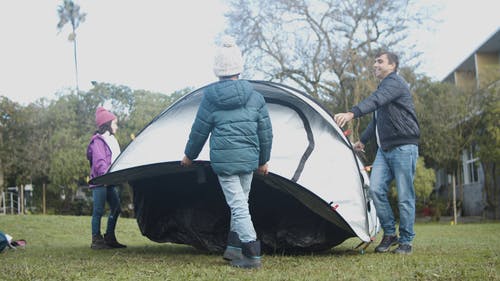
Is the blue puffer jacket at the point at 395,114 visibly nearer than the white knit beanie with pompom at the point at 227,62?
No

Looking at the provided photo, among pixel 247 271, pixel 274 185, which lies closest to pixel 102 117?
pixel 274 185

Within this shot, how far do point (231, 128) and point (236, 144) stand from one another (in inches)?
4.9

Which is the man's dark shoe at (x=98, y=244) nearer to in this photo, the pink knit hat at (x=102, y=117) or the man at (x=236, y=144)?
the pink knit hat at (x=102, y=117)

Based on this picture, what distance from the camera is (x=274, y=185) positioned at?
5.14 metres

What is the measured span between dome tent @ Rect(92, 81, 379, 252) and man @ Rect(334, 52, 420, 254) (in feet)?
0.66

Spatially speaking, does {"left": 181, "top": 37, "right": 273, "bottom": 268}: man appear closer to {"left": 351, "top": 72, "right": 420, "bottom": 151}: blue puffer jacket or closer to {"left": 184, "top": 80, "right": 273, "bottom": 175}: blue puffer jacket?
{"left": 184, "top": 80, "right": 273, "bottom": 175}: blue puffer jacket

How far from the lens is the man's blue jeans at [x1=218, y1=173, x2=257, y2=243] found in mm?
4137

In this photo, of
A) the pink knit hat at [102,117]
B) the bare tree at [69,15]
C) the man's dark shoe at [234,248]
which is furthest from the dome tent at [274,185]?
the bare tree at [69,15]

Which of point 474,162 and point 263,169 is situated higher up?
point 474,162

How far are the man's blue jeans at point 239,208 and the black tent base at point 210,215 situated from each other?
5.05ft

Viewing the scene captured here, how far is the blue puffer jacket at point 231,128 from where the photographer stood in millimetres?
4176

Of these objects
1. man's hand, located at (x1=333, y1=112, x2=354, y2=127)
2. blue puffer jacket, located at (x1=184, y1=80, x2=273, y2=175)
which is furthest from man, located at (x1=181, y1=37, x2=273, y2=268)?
man's hand, located at (x1=333, y1=112, x2=354, y2=127)

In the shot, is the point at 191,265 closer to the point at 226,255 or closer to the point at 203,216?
the point at 226,255

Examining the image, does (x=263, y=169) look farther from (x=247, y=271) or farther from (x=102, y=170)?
(x=102, y=170)
